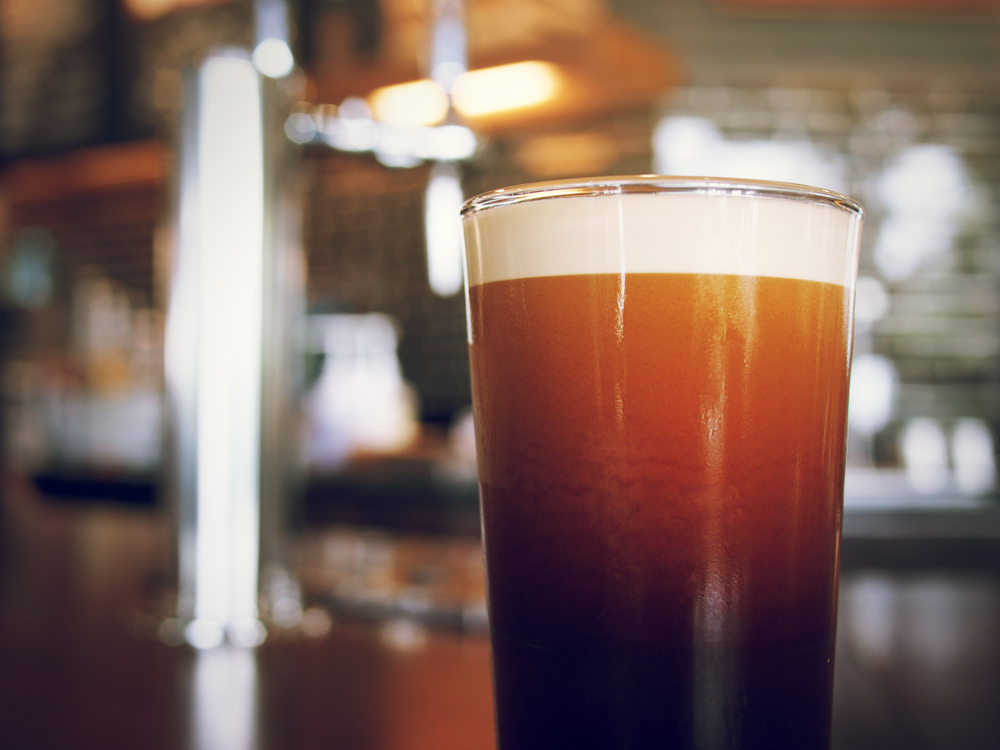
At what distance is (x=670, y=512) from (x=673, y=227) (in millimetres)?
104

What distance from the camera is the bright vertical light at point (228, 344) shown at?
700mm

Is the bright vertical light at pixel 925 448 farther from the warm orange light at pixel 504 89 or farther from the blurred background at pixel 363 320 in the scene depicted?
the warm orange light at pixel 504 89

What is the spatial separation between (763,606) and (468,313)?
0.17 m

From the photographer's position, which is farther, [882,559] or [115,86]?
[115,86]

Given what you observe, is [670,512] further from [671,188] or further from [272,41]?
[272,41]

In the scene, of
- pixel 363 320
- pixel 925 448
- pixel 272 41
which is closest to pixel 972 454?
pixel 925 448

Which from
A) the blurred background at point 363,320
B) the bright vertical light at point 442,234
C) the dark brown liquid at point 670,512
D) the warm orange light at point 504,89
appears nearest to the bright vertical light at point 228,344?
the blurred background at point 363,320

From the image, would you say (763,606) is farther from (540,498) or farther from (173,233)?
(173,233)

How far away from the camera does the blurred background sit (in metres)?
0.63

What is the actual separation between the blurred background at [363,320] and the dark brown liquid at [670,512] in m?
0.17

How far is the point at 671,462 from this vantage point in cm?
→ 34

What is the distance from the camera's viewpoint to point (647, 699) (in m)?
0.33

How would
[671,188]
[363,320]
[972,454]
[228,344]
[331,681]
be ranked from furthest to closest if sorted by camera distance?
[363,320], [972,454], [228,344], [331,681], [671,188]

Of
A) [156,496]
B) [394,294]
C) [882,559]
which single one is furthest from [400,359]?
[882,559]
